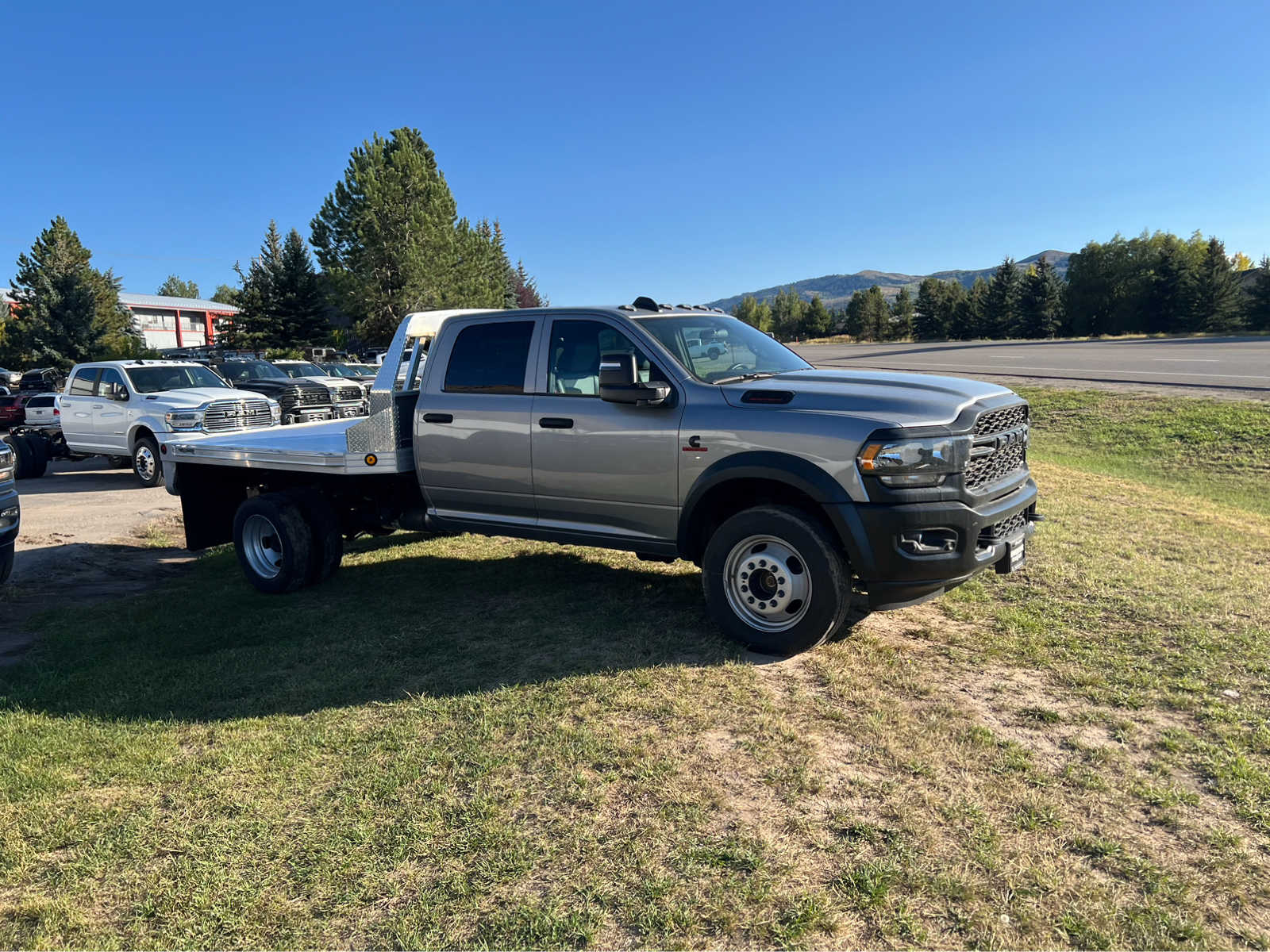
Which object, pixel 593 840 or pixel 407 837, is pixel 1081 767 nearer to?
pixel 593 840

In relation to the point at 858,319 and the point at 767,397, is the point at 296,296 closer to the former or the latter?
the point at 767,397

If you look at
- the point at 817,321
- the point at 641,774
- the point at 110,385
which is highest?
the point at 817,321

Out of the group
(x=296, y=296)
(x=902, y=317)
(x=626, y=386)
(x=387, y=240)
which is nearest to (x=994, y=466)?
(x=626, y=386)

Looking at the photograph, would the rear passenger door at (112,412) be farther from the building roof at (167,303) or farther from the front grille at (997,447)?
the building roof at (167,303)

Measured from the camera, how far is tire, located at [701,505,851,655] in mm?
4645

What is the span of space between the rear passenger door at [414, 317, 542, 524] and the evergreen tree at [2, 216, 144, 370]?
149 feet

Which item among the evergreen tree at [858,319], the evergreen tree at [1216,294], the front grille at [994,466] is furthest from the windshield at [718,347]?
the evergreen tree at [858,319]

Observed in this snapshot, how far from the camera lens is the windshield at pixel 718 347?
5398 mm

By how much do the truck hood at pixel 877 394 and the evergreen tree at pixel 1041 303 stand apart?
67.2 meters

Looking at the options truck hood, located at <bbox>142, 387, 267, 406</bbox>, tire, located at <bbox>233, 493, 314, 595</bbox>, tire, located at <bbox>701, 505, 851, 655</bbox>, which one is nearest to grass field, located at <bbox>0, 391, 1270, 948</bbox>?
tire, located at <bbox>701, 505, 851, 655</bbox>

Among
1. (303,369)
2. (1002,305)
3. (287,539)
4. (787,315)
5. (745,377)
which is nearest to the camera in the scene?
(745,377)

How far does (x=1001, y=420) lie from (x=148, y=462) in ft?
42.4

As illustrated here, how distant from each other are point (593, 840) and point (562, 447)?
289 centimetres

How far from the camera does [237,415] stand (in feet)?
38.9
